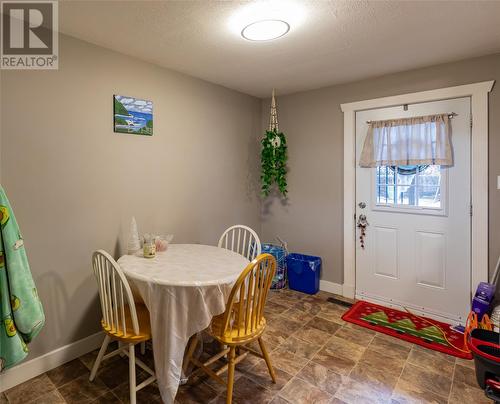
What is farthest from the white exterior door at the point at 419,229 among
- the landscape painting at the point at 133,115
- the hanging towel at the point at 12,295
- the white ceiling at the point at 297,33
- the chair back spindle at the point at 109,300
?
the hanging towel at the point at 12,295

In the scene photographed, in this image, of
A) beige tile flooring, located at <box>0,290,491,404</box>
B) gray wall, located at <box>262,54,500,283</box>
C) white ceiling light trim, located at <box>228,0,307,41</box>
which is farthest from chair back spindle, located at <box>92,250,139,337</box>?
gray wall, located at <box>262,54,500,283</box>

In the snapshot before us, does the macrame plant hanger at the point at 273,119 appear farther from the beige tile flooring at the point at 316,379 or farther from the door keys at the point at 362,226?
the beige tile flooring at the point at 316,379

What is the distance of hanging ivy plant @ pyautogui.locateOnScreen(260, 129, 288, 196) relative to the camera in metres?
3.55

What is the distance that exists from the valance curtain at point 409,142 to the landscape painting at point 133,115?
217cm

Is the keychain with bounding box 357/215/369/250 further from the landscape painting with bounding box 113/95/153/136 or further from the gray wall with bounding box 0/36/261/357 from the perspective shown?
the landscape painting with bounding box 113/95/153/136

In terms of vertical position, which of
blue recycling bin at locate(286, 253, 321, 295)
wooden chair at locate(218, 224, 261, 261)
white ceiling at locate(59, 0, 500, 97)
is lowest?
blue recycling bin at locate(286, 253, 321, 295)

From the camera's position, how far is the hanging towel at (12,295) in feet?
3.46

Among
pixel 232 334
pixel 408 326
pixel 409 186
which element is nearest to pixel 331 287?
pixel 408 326

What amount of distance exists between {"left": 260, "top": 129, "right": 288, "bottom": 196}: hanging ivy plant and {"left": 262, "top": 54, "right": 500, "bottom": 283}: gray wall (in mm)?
137

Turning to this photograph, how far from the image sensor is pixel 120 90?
2.45 m

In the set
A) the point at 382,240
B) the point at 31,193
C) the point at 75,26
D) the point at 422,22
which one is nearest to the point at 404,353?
the point at 382,240

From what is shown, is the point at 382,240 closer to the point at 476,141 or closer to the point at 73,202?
the point at 476,141

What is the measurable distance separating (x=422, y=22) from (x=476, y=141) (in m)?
1.19

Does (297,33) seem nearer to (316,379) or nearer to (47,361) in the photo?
(316,379)
